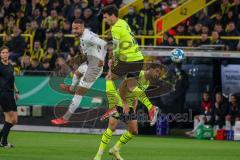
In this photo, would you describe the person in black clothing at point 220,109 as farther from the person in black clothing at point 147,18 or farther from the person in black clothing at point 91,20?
the person in black clothing at point 91,20

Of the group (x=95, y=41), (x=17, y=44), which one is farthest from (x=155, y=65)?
(x=17, y=44)

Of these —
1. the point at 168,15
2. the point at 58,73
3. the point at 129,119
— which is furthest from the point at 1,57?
the point at 168,15

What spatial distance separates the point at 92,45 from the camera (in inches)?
789

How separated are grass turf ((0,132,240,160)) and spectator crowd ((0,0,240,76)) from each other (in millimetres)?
3697

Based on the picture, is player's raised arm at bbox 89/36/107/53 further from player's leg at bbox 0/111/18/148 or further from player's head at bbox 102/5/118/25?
player's head at bbox 102/5/118/25

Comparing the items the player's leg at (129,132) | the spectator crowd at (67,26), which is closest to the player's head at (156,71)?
the spectator crowd at (67,26)

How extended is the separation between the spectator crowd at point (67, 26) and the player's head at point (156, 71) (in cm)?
131

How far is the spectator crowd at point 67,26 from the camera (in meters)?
28.3

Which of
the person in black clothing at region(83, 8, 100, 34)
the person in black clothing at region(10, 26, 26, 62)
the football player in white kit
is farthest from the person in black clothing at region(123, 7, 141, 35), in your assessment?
the football player in white kit

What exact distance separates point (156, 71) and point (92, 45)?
21.7 ft

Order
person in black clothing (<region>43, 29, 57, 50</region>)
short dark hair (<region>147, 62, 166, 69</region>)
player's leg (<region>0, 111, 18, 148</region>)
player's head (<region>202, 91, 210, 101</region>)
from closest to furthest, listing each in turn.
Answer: player's leg (<region>0, 111, 18, 148</region>) < short dark hair (<region>147, 62, 166, 69</region>) < player's head (<region>202, 91, 210, 101</region>) < person in black clothing (<region>43, 29, 57, 50</region>)

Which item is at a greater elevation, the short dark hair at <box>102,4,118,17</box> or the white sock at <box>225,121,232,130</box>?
the short dark hair at <box>102,4,118,17</box>

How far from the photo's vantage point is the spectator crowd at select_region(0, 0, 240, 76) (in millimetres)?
28292

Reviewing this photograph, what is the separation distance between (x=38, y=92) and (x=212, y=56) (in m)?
6.25
